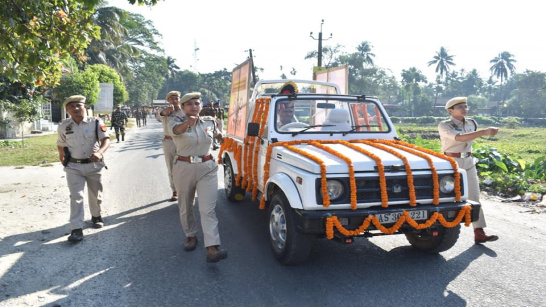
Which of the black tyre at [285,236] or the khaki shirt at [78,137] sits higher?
the khaki shirt at [78,137]

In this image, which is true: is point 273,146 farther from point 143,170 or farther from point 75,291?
point 143,170

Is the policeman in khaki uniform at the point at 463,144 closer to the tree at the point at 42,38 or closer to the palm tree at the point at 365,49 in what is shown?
the tree at the point at 42,38

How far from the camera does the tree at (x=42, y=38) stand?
17.2ft

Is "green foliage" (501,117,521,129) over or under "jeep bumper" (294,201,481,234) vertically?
over

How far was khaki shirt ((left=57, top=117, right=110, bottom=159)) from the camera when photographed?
5.28 meters

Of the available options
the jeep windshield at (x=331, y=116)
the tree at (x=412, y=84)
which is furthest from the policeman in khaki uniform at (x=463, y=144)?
the tree at (x=412, y=84)

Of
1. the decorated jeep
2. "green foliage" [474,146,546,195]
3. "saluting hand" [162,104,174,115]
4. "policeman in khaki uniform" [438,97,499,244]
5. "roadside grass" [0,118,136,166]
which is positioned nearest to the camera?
the decorated jeep

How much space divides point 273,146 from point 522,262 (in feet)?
10.0

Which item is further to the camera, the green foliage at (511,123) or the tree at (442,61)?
the tree at (442,61)

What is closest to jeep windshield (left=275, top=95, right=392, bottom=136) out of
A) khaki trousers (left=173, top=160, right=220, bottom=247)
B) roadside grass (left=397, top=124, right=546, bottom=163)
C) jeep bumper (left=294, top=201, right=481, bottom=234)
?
khaki trousers (left=173, top=160, right=220, bottom=247)

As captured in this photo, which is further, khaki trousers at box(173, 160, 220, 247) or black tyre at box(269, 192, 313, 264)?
khaki trousers at box(173, 160, 220, 247)

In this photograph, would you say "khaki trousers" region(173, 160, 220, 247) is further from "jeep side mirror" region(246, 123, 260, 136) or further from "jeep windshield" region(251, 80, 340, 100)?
"jeep windshield" region(251, 80, 340, 100)

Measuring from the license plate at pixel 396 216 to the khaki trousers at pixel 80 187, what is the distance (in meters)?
3.68

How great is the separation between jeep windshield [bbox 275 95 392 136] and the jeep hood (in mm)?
759
